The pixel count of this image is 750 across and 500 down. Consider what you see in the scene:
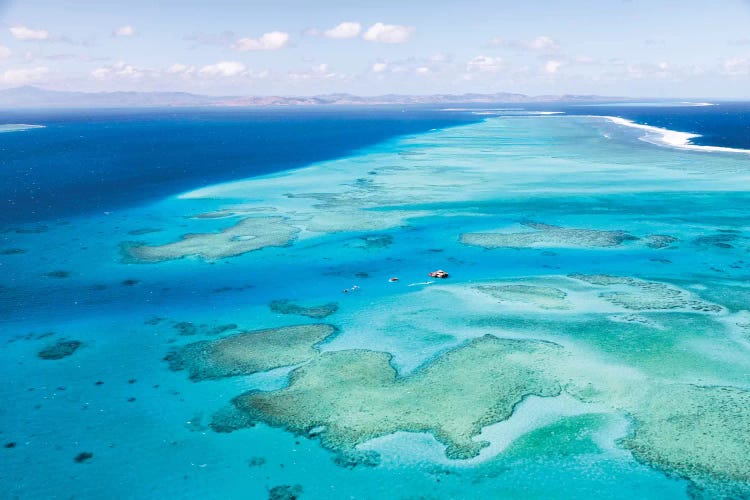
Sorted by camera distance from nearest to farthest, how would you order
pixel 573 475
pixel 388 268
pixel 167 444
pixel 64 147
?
pixel 573 475 < pixel 167 444 < pixel 388 268 < pixel 64 147

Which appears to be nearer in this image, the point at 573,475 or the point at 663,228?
the point at 573,475

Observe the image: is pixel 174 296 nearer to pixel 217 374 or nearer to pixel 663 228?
pixel 217 374

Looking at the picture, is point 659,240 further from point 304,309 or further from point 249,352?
point 249,352

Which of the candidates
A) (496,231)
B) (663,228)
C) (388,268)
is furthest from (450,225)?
(663,228)

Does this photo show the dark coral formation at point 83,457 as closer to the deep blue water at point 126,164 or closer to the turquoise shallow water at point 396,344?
the turquoise shallow water at point 396,344

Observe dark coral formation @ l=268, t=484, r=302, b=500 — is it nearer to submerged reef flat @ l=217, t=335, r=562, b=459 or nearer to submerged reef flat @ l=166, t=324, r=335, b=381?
submerged reef flat @ l=217, t=335, r=562, b=459

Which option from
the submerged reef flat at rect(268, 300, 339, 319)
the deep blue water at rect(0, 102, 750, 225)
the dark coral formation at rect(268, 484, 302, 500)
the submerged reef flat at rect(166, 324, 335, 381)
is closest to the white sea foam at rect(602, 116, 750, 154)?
the deep blue water at rect(0, 102, 750, 225)

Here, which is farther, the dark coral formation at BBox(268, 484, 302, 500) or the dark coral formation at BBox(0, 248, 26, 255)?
the dark coral formation at BBox(0, 248, 26, 255)
